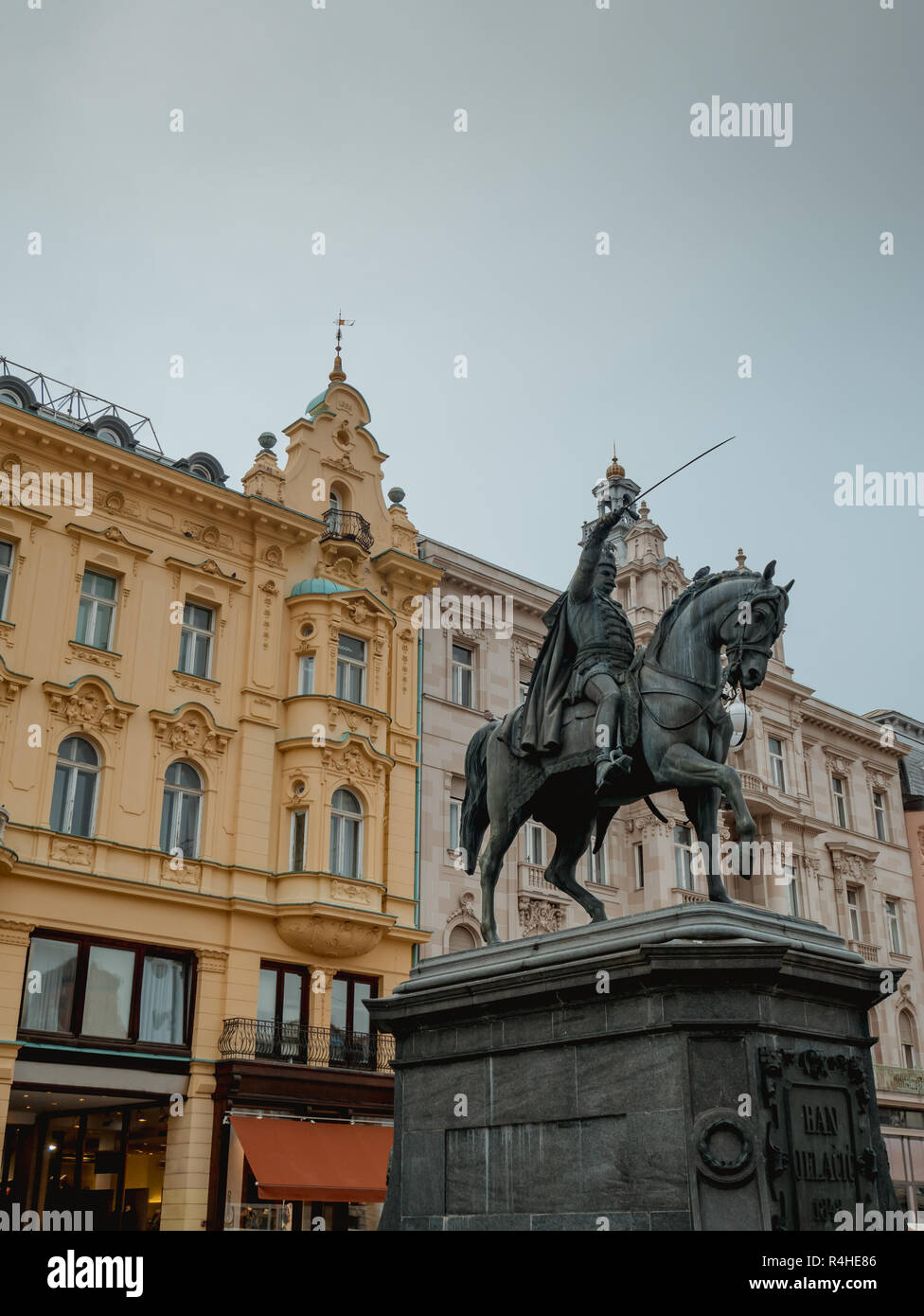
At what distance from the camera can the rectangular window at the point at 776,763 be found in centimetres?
4444

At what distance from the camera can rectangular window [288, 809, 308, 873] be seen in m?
29.8

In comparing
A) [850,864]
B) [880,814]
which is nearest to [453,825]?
[850,864]

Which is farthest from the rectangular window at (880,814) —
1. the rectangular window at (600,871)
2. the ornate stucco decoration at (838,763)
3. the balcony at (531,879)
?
the balcony at (531,879)

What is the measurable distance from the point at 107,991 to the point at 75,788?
4243mm

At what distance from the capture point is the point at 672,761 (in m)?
10.5

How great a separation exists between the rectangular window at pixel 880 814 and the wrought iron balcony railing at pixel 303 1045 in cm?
2514

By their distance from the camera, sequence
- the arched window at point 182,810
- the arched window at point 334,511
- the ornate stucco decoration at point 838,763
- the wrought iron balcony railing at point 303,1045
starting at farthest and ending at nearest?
1. the ornate stucco decoration at point 838,763
2. the arched window at point 334,511
3. the arched window at point 182,810
4. the wrought iron balcony railing at point 303,1045

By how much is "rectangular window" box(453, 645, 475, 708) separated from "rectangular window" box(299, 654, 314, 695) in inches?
209

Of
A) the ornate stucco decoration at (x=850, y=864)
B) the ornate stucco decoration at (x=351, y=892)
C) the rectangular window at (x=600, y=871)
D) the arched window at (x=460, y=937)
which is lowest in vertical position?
the arched window at (x=460, y=937)

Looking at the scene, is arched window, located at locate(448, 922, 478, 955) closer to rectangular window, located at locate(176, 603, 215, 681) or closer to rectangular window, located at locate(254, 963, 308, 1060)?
rectangular window, located at locate(254, 963, 308, 1060)

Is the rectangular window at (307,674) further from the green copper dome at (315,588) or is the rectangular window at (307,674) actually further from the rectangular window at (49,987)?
the rectangular window at (49,987)

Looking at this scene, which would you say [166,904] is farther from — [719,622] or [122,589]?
[719,622]
